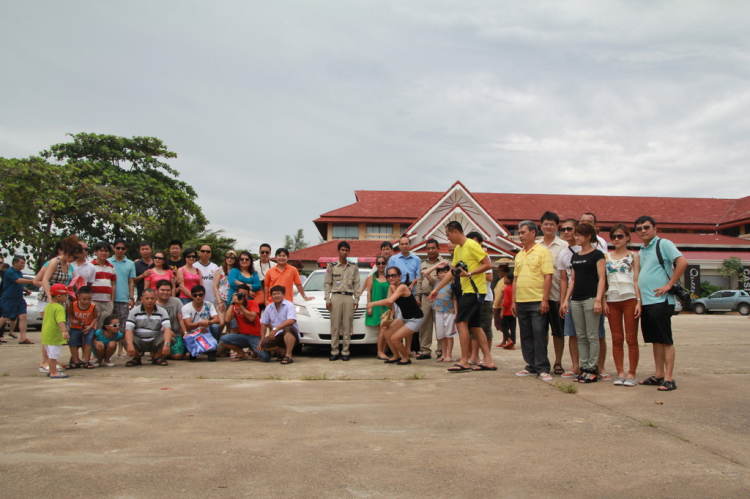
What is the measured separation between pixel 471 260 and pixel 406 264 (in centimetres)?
195

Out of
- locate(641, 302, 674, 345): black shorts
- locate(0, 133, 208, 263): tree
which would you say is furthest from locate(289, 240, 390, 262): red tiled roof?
locate(641, 302, 674, 345): black shorts

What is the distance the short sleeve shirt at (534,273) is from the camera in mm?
6172

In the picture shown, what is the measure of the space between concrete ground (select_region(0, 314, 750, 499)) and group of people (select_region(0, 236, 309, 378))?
912 mm

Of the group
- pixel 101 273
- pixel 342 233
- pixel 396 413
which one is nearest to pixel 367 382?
pixel 396 413

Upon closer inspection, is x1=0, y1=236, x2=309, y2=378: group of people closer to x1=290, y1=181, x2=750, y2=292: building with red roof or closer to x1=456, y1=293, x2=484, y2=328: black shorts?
x1=456, y1=293, x2=484, y2=328: black shorts

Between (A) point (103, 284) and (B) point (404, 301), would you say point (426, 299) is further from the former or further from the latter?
(A) point (103, 284)

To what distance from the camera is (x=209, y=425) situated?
4.04 metres

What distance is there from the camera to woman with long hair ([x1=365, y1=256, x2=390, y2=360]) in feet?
26.3

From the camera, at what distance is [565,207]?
37.7 metres

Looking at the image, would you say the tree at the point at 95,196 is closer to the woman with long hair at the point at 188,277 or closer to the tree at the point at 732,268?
the woman with long hair at the point at 188,277

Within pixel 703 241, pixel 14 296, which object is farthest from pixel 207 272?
pixel 703 241

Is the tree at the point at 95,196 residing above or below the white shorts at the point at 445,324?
A: above

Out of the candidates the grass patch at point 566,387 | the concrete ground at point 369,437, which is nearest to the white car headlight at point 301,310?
the concrete ground at point 369,437

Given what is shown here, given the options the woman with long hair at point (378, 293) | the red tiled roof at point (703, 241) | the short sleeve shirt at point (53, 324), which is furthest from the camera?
the red tiled roof at point (703, 241)
